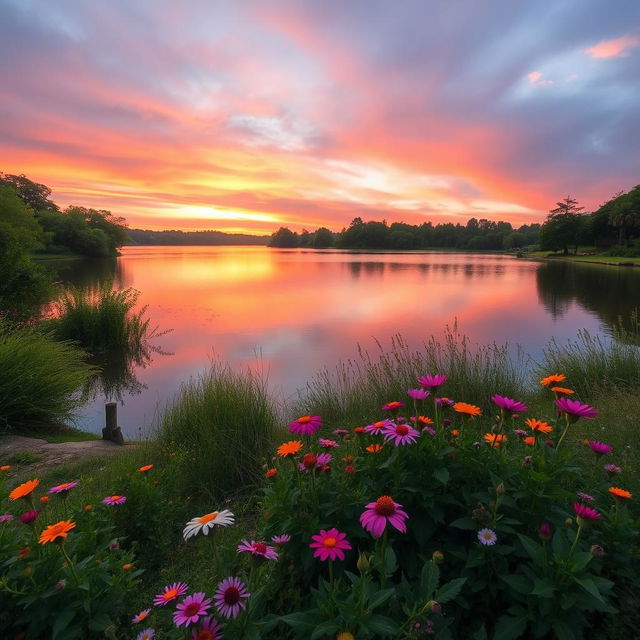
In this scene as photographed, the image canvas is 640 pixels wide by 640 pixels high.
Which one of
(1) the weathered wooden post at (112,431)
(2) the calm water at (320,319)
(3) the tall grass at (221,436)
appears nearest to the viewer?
(3) the tall grass at (221,436)

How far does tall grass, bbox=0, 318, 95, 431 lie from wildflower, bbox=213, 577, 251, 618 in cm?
583

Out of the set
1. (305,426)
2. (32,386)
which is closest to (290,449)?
(305,426)

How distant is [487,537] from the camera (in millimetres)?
1400

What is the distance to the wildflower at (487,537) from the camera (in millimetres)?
1366

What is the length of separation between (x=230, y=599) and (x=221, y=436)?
3.01 meters

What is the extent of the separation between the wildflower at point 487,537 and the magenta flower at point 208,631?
0.89 m

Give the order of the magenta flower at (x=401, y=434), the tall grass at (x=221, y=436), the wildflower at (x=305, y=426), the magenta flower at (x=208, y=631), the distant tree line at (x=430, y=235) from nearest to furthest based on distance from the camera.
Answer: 1. the magenta flower at (x=208, y=631)
2. the magenta flower at (x=401, y=434)
3. the wildflower at (x=305, y=426)
4. the tall grass at (x=221, y=436)
5. the distant tree line at (x=430, y=235)

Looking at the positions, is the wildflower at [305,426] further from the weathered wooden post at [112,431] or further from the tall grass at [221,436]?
the weathered wooden post at [112,431]

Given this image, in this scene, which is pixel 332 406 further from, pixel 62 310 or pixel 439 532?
pixel 62 310

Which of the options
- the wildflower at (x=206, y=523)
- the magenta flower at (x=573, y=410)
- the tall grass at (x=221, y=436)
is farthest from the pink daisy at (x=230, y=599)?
the tall grass at (x=221, y=436)

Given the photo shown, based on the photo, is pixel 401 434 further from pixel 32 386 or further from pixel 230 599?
pixel 32 386

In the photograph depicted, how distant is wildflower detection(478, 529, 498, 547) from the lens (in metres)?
1.37

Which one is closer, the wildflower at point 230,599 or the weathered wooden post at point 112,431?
the wildflower at point 230,599

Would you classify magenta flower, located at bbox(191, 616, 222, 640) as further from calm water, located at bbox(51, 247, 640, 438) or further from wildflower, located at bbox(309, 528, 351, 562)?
calm water, located at bbox(51, 247, 640, 438)
